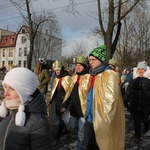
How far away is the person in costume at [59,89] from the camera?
19.3ft

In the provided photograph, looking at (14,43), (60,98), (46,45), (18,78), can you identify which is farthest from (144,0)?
(14,43)

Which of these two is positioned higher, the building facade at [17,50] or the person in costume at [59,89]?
the building facade at [17,50]

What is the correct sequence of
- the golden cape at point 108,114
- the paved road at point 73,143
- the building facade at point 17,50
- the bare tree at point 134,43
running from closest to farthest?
1. the golden cape at point 108,114
2. the paved road at point 73,143
3. the bare tree at point 134,43
4. the building facade at point 17,50

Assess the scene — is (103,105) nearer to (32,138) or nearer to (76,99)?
(76,99)

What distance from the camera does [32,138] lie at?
215 centimetres

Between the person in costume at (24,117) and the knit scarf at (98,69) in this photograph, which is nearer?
the person in costume at (24,117)

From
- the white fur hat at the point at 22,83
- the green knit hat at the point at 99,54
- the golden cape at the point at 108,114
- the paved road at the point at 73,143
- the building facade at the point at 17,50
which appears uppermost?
the building facade at the point at 17,50

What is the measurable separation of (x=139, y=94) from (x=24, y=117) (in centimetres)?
396

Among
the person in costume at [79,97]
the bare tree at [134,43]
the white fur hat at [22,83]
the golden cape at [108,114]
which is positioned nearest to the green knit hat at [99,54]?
the golden cape at [108,114]

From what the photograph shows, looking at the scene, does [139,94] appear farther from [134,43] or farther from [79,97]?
[134,43]

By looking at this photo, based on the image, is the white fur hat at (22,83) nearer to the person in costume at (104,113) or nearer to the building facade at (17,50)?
the person in costume at (104,113)

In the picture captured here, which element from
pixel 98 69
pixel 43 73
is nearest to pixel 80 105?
pixel 98 69

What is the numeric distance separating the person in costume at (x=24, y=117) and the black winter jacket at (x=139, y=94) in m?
3.70

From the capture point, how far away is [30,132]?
2143 millimetres
